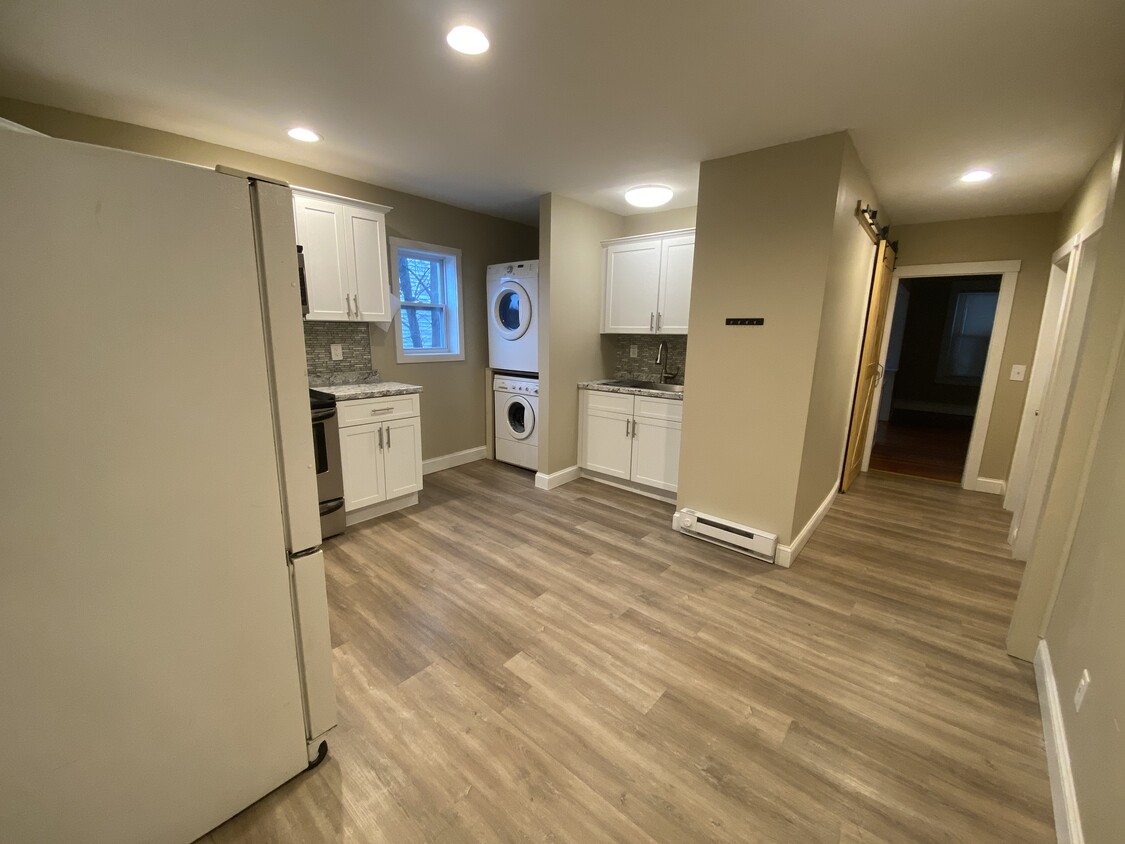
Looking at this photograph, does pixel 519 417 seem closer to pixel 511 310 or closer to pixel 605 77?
pixel 511 310

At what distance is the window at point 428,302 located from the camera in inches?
154

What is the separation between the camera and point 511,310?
14.1 feet

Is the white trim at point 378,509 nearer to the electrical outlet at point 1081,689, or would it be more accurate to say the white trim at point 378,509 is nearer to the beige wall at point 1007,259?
the electrical outlet at point 1081,689

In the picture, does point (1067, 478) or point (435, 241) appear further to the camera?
point (435, 241)

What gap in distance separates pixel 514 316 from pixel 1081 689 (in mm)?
4073

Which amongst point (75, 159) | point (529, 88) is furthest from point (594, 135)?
point (75, 159)

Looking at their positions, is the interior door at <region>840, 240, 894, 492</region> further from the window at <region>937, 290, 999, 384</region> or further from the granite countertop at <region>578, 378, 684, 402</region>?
the window at <region>937, 290, 999, 384</region>

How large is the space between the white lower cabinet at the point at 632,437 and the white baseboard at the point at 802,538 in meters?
0.91

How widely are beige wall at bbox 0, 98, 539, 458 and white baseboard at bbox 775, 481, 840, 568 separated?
3.14 metres

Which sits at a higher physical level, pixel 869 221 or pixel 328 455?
pixel 869 221

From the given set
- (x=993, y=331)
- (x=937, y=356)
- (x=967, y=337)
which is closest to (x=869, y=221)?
(x=993, y=331)

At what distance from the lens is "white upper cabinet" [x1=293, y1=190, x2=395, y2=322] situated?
3.00 metres

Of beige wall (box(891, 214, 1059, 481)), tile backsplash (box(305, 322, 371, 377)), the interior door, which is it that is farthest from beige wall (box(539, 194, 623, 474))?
beige wall (box(891, 214, 1059, 481))

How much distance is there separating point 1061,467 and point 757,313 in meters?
1.48
